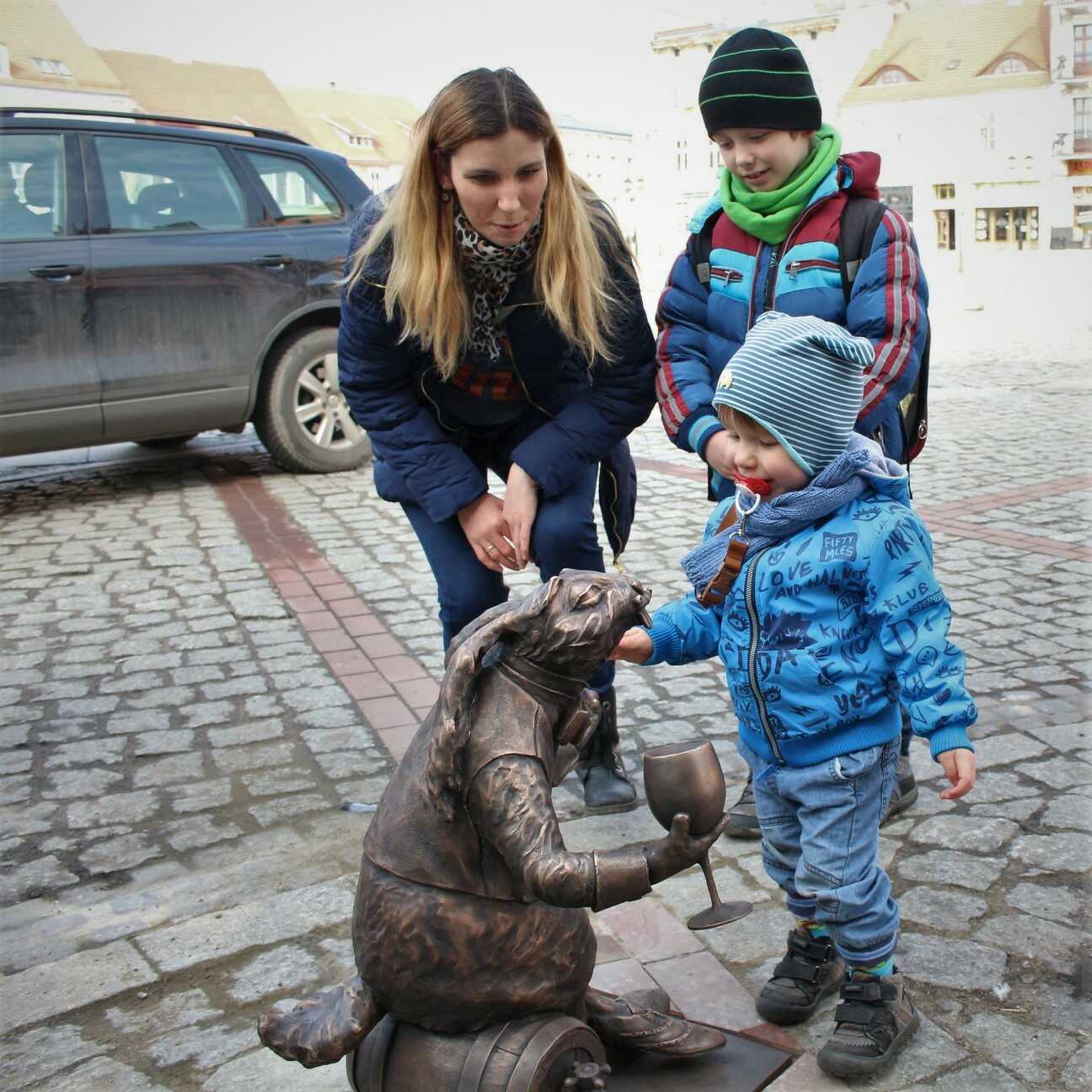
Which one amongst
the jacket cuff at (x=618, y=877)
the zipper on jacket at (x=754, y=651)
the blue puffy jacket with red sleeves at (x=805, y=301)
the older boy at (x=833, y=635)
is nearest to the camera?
the jacket cuff at (x=618, y=877)

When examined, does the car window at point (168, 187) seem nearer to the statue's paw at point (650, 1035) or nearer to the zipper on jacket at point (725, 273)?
the zipper on jacket at point (725, 273)

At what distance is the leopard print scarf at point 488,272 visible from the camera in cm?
297

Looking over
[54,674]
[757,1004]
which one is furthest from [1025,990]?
[54,674]

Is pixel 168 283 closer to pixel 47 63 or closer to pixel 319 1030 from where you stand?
pixel 47 63

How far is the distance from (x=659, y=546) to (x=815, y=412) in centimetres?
420

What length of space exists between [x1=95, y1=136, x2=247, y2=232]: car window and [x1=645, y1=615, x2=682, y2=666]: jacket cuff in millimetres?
6027

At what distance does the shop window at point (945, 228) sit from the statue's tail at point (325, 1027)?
51.4ft

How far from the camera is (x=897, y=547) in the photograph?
2359 millimetres

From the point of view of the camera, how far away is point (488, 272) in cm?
307

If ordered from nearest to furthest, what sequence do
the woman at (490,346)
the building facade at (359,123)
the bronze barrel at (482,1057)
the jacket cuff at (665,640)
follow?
the bronze barrel at (482,1057) → the jacket cuff at (665,640) → the woman at (490,346) → the building facade at (359,123)

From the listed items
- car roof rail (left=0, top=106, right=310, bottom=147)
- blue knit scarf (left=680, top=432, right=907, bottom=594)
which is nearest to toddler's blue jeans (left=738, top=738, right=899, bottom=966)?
blue knit scarf (left=680, top=432, right=907, bottom=594)

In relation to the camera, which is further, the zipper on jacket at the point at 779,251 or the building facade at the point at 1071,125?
the building facade at the point at 1071,125

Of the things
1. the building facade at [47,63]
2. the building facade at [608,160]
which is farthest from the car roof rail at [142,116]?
the building facade at [608,160]

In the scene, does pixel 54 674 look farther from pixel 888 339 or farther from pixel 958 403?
pixel 958 403
